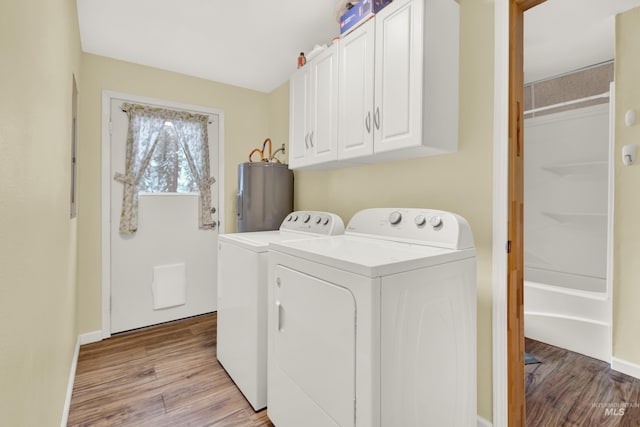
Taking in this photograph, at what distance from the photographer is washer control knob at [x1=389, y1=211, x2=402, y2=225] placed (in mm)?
1615

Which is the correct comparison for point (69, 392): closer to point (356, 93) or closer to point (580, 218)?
point (356, 93)

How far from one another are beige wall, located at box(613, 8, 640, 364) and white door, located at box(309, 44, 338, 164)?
6.37 feet

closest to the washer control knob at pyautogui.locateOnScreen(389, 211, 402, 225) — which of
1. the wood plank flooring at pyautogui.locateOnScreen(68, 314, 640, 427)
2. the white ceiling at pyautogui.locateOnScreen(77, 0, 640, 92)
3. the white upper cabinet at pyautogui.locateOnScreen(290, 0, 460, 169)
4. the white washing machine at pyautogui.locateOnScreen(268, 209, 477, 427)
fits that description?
the white washing machine at pyautogui.locateOnScreen(268, 209, 477, 427)

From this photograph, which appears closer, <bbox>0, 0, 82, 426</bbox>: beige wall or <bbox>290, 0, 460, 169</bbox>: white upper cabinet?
<bbox>0, 0, 82, 426</bbox>: beige wall

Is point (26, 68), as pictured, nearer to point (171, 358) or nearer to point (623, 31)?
point (171, 358)

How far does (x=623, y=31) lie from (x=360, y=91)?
193 centimetres

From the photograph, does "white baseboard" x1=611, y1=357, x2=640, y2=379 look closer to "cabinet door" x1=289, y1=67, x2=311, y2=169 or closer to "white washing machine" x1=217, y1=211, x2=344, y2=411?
"white washing machine" x1=217, y1=211, x2=344, y2=411

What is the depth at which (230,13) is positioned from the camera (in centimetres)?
203

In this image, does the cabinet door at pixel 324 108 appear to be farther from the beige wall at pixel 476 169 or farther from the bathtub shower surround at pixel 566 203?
the bathtub shower surround at pixel 566 203

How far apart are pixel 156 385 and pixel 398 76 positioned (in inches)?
92.1

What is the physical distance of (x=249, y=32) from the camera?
2.25 m

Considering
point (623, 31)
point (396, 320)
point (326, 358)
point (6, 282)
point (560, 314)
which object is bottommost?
point (560, 314)

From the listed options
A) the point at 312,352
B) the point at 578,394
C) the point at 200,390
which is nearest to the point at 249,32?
the point at 312,352

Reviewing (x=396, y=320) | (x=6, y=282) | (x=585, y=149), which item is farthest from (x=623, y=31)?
(x=6, y=282)
